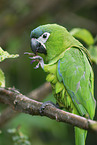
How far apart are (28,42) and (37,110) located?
214cm

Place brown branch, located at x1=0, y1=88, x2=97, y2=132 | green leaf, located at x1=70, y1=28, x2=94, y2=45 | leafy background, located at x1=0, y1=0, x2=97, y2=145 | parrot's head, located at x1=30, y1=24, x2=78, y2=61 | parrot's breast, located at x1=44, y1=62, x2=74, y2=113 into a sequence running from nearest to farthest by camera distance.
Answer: brown branch, located at x1=0, y1=88, x2=97, y2=132 < parrot's breast, located at x1=44, y1=62, x2=74, y2=113 < parrot's head, located at x1=30, y1=24, x2=78, y2=61 < green leaf, located at x1=70, y1=28, x2=94, y2=45 < leafy background, located at x1=0, y1=0, x2=97, y2=145

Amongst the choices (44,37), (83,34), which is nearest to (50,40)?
(44,37)

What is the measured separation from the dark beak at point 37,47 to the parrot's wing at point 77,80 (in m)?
0.20

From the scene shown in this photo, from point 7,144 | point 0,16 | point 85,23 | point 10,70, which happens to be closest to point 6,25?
point 0,16

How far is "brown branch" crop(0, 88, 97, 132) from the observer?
2.85ft

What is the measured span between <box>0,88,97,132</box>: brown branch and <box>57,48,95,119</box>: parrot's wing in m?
0.29

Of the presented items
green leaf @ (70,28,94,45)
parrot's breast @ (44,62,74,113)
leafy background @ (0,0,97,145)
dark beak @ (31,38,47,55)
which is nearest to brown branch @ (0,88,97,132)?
parrot's breast @ (44,62,74,113)

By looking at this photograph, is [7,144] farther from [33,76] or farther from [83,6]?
[83,6]

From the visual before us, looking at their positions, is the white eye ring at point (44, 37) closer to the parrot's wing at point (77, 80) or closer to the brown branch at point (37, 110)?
the parrot's wing at point (77, 80)

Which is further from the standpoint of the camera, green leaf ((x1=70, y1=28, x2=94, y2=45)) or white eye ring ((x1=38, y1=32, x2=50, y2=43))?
green leaf ((x1=70, y1=28, x2=94, y2=45))

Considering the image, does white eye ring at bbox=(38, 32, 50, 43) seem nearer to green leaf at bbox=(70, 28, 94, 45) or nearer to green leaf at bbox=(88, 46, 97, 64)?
green leaf at bbox=(70, 28, 94, 45)

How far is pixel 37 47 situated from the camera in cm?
158

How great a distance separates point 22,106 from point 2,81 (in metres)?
0.17

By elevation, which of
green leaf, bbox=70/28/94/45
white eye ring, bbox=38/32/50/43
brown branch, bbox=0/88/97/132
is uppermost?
green leaf, bbox=70/28/94/45
